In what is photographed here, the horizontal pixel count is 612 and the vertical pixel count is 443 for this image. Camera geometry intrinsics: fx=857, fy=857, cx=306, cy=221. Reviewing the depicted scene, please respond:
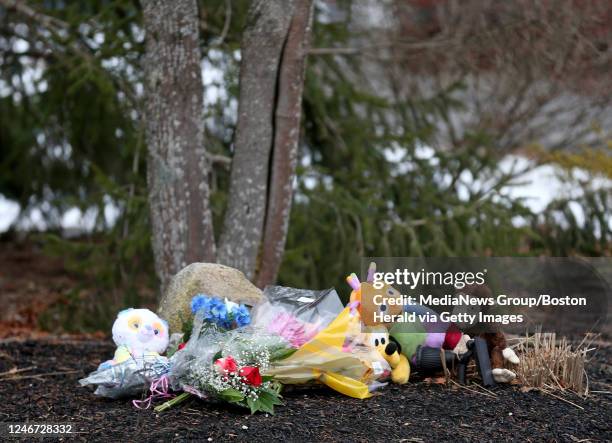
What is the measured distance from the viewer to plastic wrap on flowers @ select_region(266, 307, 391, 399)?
3.65 m

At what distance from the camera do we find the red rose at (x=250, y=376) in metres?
3.45

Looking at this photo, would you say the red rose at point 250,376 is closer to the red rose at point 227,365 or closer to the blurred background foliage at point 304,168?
the red rose at point 227,365

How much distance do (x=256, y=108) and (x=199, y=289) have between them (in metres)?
1.14

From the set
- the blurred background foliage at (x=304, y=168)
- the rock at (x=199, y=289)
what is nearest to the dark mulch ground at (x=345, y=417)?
the rock at (x=199, y=289)

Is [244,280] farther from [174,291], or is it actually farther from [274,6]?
[274,6]

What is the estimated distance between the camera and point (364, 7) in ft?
28.6

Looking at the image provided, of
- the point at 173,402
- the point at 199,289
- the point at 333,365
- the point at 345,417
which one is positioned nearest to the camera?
the point at 345,417

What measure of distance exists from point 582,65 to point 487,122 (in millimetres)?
1383

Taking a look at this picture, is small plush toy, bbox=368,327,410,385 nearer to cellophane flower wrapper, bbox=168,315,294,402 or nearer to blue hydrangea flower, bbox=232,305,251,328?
cellophane flower wrapper, bbox=168,315,294,402

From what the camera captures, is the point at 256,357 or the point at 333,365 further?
the point at 333,365

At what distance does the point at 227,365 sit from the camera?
11.3 ft

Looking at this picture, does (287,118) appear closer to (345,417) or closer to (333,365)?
(333,365)

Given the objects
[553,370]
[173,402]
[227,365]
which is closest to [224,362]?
[227,365]

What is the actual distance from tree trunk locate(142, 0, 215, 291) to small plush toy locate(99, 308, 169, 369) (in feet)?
2.79
